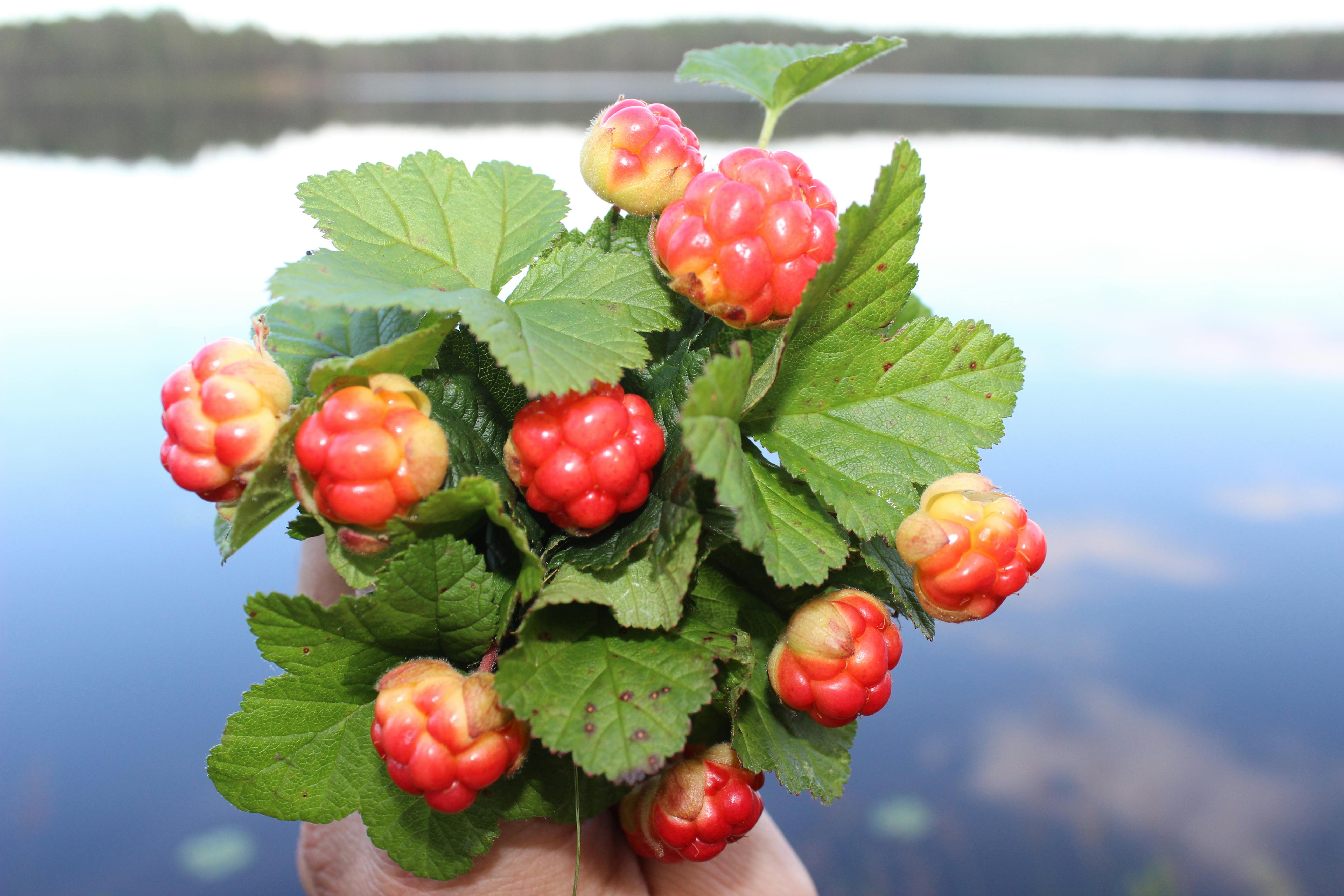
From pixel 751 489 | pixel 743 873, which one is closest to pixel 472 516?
pixel 751 489

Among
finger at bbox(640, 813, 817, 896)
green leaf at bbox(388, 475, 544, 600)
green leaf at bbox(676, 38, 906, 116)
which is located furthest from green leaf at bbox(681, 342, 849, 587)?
finger at bbox(640, 813, 817, 896)

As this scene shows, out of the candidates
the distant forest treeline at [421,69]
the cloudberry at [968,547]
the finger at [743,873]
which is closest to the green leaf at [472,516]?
the cloudberry at [968,547]

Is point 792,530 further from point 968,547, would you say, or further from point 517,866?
point 517,866

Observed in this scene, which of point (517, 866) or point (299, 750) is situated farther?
point (517, 866)

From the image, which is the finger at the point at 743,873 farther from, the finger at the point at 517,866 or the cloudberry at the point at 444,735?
the cloudberry at the point at 444,735

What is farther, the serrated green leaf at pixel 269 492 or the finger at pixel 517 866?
the finger at pixel 517 866

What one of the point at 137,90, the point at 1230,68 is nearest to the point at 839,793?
the point at 137,90
